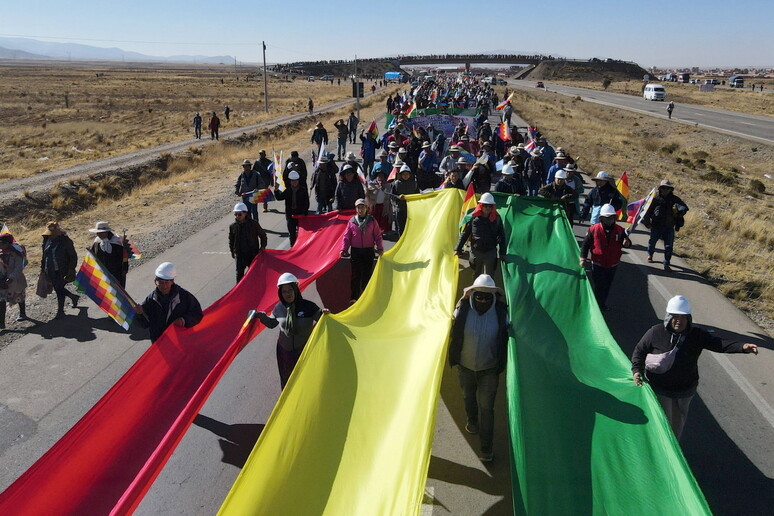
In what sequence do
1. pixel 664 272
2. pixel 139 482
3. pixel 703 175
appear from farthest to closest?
pixel 703 175 < pixel 664 272 < pixel 139 482

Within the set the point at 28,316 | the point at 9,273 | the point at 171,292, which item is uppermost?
the point at 171,292

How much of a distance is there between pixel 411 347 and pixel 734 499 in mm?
3059

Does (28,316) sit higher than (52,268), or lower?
lower

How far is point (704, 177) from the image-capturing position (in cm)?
2400

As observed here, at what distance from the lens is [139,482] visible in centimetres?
386

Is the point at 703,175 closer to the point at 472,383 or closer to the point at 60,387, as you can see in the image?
the point at 472,383

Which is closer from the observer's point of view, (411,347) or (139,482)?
(139,482)

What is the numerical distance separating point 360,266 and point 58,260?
4.59 meters

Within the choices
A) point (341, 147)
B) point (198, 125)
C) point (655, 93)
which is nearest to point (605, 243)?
point (341, 147)

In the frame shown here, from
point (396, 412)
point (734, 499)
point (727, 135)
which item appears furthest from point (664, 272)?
point (727, 135)

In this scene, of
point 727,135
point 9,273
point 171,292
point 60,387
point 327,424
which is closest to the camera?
point 327,424

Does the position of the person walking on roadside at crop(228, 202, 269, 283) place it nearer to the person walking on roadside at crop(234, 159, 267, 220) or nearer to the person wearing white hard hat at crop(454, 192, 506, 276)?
the person wearing white hard hat at crop(454, 192, 506, 276)

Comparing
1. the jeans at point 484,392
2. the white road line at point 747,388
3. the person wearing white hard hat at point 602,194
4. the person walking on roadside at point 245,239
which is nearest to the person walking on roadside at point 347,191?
the person walking on roadside at point 245,239

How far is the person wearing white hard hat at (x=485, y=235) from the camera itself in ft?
26.4
